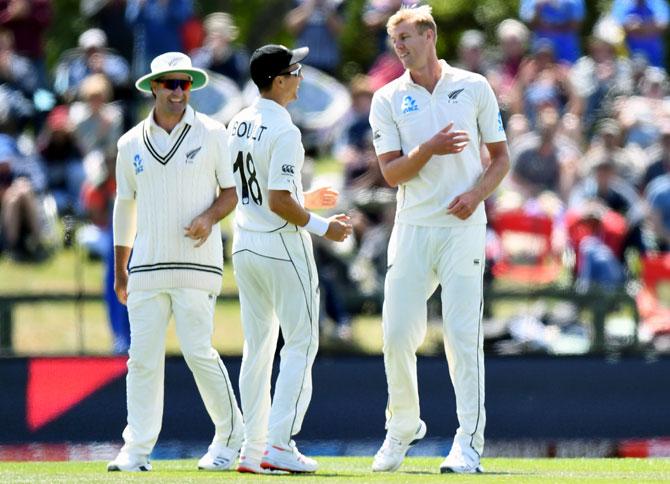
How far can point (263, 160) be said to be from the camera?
898cm

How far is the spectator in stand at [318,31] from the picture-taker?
736 inches

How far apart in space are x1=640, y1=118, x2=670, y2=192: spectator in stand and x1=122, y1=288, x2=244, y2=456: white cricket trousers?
7.01 metres

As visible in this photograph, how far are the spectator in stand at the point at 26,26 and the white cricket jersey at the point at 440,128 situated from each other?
988cm

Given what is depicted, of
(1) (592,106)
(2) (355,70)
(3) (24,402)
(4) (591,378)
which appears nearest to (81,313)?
(3) (24,402)

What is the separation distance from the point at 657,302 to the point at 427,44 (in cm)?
443

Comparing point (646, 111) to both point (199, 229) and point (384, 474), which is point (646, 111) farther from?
point (384, 474)

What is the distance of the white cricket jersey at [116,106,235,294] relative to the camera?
948 cm

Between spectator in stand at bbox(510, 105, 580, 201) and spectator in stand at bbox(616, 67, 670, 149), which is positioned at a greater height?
spectator in stand at bbox(616, 67, 670, 149)

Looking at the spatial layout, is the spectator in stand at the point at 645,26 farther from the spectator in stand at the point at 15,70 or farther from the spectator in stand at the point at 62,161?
the spectator in stand at the point at 15,70

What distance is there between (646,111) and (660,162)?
206 cm

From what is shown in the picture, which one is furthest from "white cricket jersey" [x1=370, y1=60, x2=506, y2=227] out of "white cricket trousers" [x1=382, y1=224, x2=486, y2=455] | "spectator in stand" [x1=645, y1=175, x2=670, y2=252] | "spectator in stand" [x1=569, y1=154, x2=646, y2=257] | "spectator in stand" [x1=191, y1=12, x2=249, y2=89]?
"spectator in stand" [x1=191, y1=12, x2=249, y2=89]

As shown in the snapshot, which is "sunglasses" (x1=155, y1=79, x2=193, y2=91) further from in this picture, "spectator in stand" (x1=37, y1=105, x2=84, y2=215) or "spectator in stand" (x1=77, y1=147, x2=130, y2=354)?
"spectator in stand" (x1=37, y1=105, x2=84, y2=215)

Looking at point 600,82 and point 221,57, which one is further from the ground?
point 221,57

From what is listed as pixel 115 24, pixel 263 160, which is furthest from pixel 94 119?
pixel 263 160
